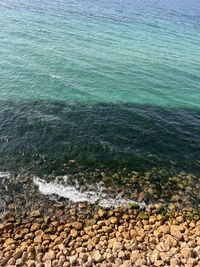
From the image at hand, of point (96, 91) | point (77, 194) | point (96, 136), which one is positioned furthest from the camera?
point (96, 91)

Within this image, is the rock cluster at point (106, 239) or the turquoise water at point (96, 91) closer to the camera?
the rock cluster at point (106, 239)

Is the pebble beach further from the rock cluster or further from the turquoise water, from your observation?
the turquoise water

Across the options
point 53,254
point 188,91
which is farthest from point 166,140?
point 53,254

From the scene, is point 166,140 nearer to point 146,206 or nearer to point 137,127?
point 137,127

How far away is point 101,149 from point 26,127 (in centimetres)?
1115

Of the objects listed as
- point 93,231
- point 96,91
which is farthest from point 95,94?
point 93,231

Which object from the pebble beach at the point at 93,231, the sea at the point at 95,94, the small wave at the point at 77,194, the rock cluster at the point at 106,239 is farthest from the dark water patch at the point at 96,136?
the rock cluster at the point at 106,239

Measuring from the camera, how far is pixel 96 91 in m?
50.3

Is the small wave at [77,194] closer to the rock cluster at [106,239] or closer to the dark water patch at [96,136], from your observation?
the rock cluster at [106,239]

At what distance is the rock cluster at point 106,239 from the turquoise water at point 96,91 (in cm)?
845

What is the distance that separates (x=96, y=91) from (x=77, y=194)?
981 inches

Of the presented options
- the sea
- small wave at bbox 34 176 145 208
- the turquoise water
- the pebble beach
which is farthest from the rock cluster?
the turquoise water

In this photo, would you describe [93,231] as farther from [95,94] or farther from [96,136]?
[95,94]

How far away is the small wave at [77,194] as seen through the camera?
29.0m
